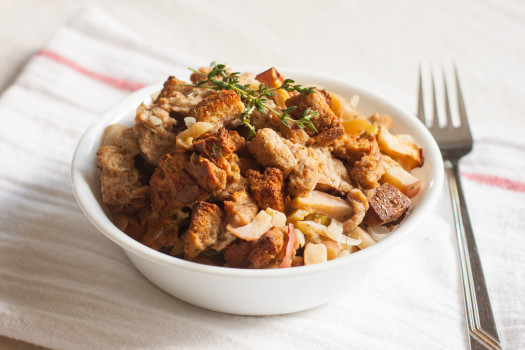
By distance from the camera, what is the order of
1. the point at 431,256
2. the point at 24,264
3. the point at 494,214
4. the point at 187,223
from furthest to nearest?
the point at 494,214, the point at 431,256, the point at 24,264, the point at 187,223

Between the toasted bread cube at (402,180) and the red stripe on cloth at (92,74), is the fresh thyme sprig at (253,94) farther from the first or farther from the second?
the red stripe on cloth at (92,74)

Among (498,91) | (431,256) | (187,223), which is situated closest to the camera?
(187,223)

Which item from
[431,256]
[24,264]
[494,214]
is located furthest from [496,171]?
[24,264]

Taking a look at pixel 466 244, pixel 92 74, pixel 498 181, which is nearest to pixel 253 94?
pixel 466 244

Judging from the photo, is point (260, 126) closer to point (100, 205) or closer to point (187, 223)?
point (187, 223)

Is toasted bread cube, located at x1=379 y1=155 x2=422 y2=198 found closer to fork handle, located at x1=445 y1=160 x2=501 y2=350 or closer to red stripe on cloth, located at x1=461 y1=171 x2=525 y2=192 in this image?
fork handle, located at x1=445 y1=160 x2=501 y2=350
